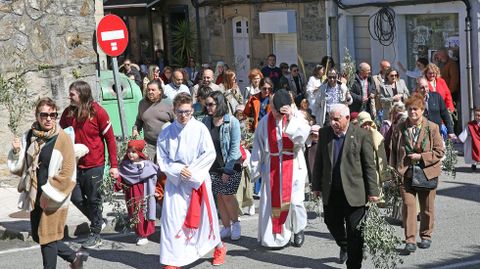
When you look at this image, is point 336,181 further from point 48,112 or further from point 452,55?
point 452,55

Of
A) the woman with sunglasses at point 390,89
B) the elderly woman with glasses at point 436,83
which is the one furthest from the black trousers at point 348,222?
the woman with sunglasses at point 390,89

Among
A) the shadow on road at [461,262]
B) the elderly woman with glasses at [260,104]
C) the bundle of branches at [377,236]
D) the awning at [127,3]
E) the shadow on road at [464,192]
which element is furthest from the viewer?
the awning at [127,3]

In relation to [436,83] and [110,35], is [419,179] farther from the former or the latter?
[110,35]

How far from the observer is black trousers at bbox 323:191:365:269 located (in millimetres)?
8422

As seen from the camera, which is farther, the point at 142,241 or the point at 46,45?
the point at 46,45

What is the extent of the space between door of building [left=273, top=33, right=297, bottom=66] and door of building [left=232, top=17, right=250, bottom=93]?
130 centimetres

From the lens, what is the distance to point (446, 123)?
12.6 meters

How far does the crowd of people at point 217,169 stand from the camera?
8422mm

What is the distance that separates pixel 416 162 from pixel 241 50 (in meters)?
14.7

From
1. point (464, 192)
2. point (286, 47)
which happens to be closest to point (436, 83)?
point (464, 192)

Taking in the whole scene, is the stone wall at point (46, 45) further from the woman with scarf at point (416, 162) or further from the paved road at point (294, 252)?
the woman with scarf at point (416, 162)

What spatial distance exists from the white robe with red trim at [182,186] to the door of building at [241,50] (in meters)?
14.3

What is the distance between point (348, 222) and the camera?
848 centimetres

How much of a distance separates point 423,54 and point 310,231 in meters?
8.22
